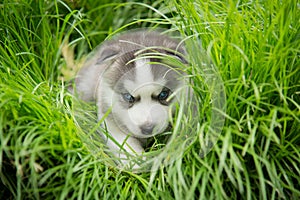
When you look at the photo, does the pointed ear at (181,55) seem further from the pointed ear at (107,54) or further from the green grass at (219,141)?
the pointed ear at (107,54)

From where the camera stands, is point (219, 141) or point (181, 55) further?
point (181, 55)

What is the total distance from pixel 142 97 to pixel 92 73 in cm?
46

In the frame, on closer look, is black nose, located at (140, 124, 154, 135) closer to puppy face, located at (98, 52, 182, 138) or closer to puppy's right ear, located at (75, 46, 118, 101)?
puppy face, located at (98, 52, 182, 138)

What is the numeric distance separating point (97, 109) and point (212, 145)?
662 millimetres

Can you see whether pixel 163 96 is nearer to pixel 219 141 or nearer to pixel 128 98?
pixel 128 98

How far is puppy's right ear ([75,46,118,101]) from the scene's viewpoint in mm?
2487

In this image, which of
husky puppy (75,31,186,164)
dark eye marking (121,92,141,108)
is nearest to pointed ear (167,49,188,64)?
husky puppy (75,31,186,164)

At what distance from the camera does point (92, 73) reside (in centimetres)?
260

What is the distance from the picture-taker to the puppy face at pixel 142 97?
2.21 meters

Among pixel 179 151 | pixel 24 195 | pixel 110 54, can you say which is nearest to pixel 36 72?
pixel 110 54

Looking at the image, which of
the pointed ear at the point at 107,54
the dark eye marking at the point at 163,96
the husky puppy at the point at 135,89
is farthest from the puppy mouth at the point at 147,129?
the pointed ear at the point at 107,54

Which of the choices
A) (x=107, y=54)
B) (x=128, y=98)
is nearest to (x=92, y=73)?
(x=107, y=54)

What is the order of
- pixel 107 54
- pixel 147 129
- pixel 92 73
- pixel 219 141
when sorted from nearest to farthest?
pixel 219 141 < pixel 147 129 < pixel 107 54 < pixel 92 73

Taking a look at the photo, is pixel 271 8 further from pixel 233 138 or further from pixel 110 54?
pixel 110 54
